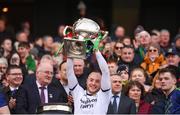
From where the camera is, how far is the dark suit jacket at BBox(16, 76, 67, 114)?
31.7ft

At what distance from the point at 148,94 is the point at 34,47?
16.4 ft

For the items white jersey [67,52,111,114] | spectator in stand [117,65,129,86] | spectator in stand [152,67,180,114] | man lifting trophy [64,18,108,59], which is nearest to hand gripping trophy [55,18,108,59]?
man lifting trophy [64,18,108,59]

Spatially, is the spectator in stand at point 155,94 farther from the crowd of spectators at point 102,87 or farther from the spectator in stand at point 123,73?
the spectator in stand at point 123,73

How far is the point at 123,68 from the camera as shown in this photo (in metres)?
10.8

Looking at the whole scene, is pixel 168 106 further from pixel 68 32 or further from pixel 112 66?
pixel 112 66

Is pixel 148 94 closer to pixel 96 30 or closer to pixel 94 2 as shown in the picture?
pixel 96 30

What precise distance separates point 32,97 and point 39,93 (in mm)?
128

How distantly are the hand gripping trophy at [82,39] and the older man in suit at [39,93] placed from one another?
1794 millimetres

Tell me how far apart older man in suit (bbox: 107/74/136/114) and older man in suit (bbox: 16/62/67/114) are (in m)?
0.73

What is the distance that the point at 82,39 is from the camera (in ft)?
26.1

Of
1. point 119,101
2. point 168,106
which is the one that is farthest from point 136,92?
point 168,106

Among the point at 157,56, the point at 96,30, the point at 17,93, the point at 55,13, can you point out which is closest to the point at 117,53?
the point at 157,56

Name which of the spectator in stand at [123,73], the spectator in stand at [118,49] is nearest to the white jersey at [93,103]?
the spectator in stand at [123,73]

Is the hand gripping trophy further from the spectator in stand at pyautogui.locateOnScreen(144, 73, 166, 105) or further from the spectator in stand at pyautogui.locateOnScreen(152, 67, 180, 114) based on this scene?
the spectator in stand at pyautogui.locateOnScreen(144, 73, 166, 105)
